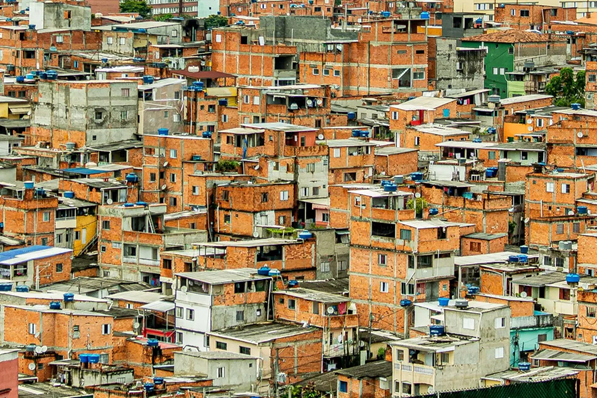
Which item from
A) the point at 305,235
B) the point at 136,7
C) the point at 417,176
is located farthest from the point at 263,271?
the point at 136,7

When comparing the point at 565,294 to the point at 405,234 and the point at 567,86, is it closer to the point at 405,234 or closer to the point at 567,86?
the point at 405,234

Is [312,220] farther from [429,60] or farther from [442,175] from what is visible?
[429,60]

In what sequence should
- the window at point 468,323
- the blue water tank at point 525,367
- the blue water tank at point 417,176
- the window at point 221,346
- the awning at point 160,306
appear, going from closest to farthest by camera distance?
1. the blue water tank at point 525,367
2. the window at point 468,323
3. the window at point 221,346
4. the awning at point 160,306
5. the blue water tank at point 417,176

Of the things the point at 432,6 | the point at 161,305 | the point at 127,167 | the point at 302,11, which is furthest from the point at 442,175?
the point at 302,11

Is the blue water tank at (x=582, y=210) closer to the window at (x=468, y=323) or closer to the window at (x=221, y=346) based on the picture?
the window at (x=468, y=323)

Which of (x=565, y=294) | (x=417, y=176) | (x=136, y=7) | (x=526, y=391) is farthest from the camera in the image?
(x=136, y=7)

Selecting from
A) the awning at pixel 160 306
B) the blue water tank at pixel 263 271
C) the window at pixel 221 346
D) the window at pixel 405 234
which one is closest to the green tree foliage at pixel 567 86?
the window at pixel 405 234

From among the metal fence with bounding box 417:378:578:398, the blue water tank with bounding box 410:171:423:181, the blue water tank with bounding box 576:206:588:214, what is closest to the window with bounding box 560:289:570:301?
the blue water tank with bounding box 576:206:588:214
